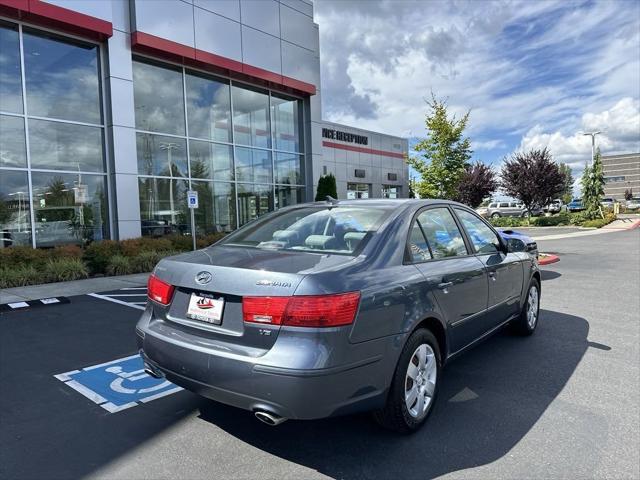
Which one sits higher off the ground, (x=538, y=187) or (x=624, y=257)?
(x=538, y=187)

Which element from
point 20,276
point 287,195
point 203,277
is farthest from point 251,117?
point 203,277

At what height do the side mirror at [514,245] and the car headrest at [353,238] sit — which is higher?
the car headrest at [353,238]

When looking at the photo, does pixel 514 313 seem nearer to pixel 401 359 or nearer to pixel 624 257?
pixel 401 359

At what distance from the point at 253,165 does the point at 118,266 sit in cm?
772

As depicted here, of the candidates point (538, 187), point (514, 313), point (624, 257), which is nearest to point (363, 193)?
point (538, 187)

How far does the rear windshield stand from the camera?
319 centimetres

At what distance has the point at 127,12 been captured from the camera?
13281 millimetres

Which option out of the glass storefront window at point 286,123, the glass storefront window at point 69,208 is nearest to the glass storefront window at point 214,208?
the glass storefront window at point 69,208

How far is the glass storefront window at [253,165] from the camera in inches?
679

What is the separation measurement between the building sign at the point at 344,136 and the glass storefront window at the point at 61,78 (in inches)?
675

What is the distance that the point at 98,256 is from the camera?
37.3 feet

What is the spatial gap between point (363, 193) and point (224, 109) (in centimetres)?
1701

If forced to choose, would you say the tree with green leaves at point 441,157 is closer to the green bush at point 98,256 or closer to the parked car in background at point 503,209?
the green bush at point 98,256

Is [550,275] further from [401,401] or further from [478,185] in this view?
[478,185]
